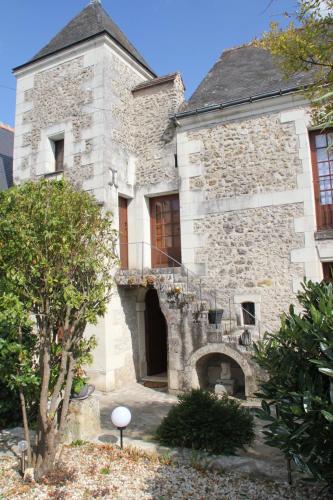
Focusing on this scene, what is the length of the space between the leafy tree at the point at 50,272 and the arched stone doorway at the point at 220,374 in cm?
432

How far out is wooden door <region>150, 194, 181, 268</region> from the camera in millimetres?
9625

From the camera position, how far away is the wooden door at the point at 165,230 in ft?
31.6

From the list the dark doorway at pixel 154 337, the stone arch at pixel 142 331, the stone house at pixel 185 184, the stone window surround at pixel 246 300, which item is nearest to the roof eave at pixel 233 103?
the stone house at pixel 185 184

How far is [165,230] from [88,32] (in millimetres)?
5446

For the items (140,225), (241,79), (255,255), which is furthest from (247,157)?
(140,225)

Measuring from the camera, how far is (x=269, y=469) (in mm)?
3770

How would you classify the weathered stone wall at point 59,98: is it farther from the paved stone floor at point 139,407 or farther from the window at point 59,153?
the paved stone floor at point 139,407

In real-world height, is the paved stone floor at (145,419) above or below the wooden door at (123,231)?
below

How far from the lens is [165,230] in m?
9.82

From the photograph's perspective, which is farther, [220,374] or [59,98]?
[59,98]

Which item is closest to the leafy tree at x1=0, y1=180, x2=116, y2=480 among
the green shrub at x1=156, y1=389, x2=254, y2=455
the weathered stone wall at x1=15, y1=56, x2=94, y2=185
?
the green shrub at x1=156, y1=389, x2=254, y2=455

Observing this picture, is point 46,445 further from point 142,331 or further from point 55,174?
point 55,174

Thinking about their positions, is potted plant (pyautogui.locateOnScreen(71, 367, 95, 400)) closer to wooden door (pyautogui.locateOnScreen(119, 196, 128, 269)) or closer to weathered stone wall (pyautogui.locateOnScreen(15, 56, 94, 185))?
wooden door (pyautogui.locateOnScreen(119, 196, 128, 269))

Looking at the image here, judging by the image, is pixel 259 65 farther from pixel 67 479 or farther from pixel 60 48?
pixel 67 479
